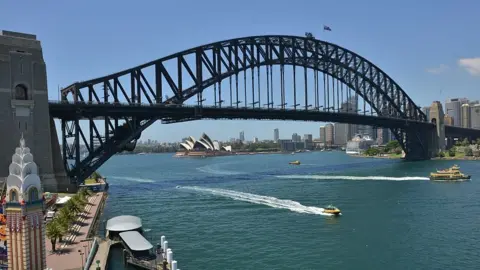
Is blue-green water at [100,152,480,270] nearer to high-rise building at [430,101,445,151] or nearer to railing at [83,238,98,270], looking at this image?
railing at [83,238,98,270]

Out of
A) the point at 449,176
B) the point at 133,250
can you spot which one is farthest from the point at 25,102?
the point at 449,176

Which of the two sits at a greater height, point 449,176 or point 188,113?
point 188,113

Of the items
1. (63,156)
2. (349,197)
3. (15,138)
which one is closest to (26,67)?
(15,138)

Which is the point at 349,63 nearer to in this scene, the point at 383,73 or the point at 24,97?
the point at 383,73

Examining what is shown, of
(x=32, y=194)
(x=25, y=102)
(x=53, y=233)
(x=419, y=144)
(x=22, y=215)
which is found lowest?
(x=53, y=233)

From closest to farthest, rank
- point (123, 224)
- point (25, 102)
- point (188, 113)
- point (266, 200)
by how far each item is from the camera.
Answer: point (123, 224)
point (25, 102)
point (266, 200)
point (188, 113)

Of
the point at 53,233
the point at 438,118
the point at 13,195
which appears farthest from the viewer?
the point at 438,118

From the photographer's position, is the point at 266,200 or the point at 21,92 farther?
the point at 266,200

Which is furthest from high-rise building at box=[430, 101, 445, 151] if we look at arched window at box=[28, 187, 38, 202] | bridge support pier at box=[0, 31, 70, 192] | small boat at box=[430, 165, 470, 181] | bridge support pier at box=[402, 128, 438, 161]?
arched window at box=[28, 187, 38, 202]

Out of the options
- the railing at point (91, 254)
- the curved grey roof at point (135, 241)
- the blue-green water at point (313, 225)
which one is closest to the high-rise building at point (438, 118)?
the blue-green water at point (313, 225)

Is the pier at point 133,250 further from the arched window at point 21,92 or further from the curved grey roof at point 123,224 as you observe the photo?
the arched window at point 21,92

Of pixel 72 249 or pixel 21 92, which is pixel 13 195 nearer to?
pixel 72 249
